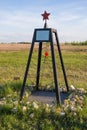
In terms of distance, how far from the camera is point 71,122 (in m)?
6.25

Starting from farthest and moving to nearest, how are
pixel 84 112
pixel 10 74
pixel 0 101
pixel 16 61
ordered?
pixel 16 61 → pixel 10 74 → pixel 0 101 → pixel 84 112

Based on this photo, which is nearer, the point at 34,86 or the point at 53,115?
the point at 53,115

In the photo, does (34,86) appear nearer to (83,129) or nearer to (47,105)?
(47,105)

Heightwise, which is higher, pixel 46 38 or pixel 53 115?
pixel 46 38

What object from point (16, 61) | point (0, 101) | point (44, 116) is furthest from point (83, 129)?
point (16, 61)

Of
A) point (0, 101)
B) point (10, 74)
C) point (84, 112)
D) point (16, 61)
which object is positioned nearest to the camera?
point (84, 112)

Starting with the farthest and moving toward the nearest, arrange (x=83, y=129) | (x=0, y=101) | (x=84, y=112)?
(x=0, y=101) < (x=84, y=112) < (x=83, y=129)

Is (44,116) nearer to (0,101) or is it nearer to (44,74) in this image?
(0,101)

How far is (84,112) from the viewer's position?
6516mm

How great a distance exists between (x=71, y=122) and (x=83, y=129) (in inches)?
9.5

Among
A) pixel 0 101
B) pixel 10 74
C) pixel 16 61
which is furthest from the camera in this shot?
pixel 16 61

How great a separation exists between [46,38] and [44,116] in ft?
5.05

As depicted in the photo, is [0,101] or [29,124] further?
[0,101]

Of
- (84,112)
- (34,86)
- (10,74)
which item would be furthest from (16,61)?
(84,112)
